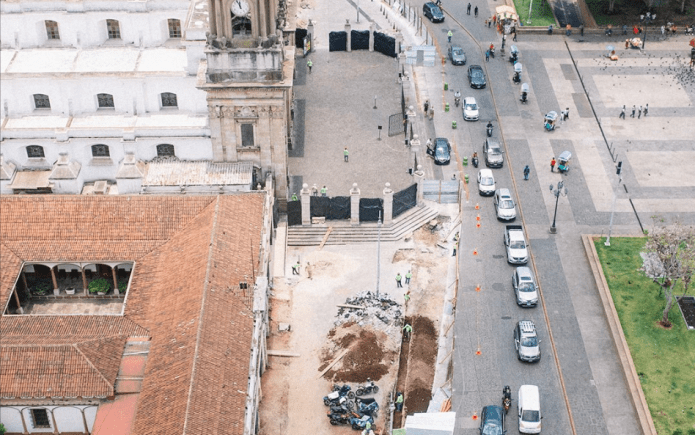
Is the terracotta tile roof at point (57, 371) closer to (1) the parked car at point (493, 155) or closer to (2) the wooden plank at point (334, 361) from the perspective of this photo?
(2) the wooden plank at point (334, 361)

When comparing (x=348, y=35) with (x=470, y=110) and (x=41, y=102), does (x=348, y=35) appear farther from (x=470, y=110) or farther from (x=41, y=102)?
(x=41, y=102)

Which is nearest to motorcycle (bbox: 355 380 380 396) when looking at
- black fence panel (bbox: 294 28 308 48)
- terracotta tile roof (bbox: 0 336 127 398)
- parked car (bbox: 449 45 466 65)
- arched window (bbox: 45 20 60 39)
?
terracotta tile roof (bbox: 0 336 127 398)

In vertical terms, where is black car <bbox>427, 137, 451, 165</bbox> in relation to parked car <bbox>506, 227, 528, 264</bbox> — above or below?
above

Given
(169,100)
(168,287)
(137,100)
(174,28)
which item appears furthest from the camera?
(174,28)

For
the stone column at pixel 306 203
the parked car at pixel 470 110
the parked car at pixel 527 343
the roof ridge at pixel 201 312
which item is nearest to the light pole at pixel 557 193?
the parked car at pixel 470 110

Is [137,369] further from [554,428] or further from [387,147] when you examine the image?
[387,147]

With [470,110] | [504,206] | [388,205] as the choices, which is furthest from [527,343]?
[470,110]

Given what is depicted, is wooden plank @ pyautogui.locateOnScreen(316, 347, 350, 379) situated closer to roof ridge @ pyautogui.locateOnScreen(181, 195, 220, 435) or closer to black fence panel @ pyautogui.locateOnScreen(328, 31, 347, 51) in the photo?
roof ridge @ pyautogui.locateOnScreen(181, 195, 220, 435)
